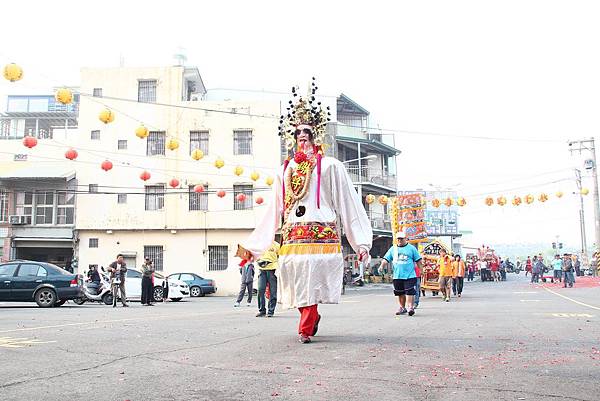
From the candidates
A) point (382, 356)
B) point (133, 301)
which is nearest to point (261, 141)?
point (133, 301)

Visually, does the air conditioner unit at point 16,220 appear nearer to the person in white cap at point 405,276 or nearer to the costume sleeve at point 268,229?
the person in white cap at point 405,276

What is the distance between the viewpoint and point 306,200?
7.38m

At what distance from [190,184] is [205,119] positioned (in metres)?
4.22

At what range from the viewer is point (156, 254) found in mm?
36594

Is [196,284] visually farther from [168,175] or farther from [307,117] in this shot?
[307,117]

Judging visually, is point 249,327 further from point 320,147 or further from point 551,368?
point 551,368

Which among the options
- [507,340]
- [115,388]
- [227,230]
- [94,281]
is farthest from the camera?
[227,230]

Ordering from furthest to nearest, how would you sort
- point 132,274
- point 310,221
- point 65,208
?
1. point 65,208
2. point 132,274
3. point 310,221

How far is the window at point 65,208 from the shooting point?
1431 inches

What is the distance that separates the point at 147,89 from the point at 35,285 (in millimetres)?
21114

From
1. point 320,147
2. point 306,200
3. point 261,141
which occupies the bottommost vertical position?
point 306,200

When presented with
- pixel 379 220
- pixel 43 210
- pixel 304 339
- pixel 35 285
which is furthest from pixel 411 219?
pixel 379 220

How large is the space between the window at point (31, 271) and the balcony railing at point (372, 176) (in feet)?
93.9

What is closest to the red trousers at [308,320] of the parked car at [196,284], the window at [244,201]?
the parked car at [196,284]
